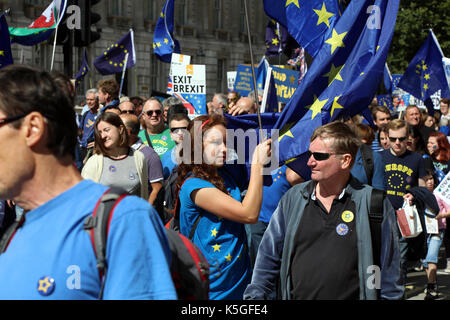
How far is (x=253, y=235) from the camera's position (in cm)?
600

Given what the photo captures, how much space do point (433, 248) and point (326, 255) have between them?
4.49m

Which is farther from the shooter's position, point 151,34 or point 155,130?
point 151,34

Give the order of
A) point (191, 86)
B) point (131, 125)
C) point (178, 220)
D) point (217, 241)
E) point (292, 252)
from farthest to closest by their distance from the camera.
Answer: point (191, 86) < point (131, 125) < point (178, 220) < point (217, 241) < point (292, 252)

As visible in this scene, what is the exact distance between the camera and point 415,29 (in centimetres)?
3256

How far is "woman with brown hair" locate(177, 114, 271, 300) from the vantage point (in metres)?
3.82

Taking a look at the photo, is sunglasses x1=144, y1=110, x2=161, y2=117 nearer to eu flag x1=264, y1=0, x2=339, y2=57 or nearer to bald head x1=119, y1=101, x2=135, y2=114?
bald head x1=119, y1=101, x2=135, y2=114

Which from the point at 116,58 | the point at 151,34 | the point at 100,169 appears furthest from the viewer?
the point at 151,34

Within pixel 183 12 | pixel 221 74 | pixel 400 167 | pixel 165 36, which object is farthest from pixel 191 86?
pixel 221 74

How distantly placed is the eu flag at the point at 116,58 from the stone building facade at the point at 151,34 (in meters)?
13.4

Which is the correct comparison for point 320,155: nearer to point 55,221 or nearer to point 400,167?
point 55,221

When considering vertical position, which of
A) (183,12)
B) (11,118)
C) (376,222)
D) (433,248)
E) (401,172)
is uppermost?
(183,12)

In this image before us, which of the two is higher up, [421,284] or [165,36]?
[165,36]
